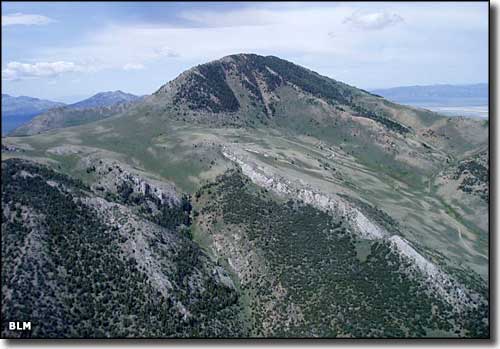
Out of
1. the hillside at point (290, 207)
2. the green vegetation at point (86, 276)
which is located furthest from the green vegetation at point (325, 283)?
the green vegetation at point (86, 276)

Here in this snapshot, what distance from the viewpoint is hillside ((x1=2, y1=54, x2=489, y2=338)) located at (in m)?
42.4

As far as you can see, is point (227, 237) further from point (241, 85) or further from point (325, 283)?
point (241, 85)

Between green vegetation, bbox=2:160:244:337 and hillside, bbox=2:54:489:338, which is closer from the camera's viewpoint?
green vegetation, bbox=2:160:244:337

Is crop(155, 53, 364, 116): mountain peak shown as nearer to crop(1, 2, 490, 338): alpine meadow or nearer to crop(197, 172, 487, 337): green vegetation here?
crop(1, 2, 490, 338): alpine meadow

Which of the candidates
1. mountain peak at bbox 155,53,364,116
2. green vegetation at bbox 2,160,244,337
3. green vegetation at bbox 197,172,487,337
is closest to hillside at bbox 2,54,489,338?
green vegetation at bbox 197,172,487,337

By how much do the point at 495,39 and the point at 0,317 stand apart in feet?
123

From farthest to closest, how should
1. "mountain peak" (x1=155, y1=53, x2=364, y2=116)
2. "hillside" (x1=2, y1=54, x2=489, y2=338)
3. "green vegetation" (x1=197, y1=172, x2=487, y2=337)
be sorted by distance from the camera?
"mountain peak" (x1=155, y1=53, x2=364, y2=116) < "hillside" (x1=2, y1=54, x2=489, y2=338) < "green vegetation" (x1=197, y1=172, x2=487, y2=337)

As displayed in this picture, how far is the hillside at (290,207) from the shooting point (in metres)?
42.4

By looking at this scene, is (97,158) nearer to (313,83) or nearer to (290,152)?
(290,152)

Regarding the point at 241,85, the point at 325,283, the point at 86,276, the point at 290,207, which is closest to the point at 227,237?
the point at 290,207

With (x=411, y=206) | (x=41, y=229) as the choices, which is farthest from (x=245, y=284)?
(x=411, y=206)

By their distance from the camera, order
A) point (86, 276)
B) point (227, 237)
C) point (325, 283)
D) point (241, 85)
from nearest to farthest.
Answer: point (86, 276)
point (325, 283)
point (227, 237)
point (241, 85)

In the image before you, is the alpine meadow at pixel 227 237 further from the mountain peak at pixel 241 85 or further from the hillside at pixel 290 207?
the mountain peak at pixel 241 85

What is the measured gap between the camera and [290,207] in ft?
192
